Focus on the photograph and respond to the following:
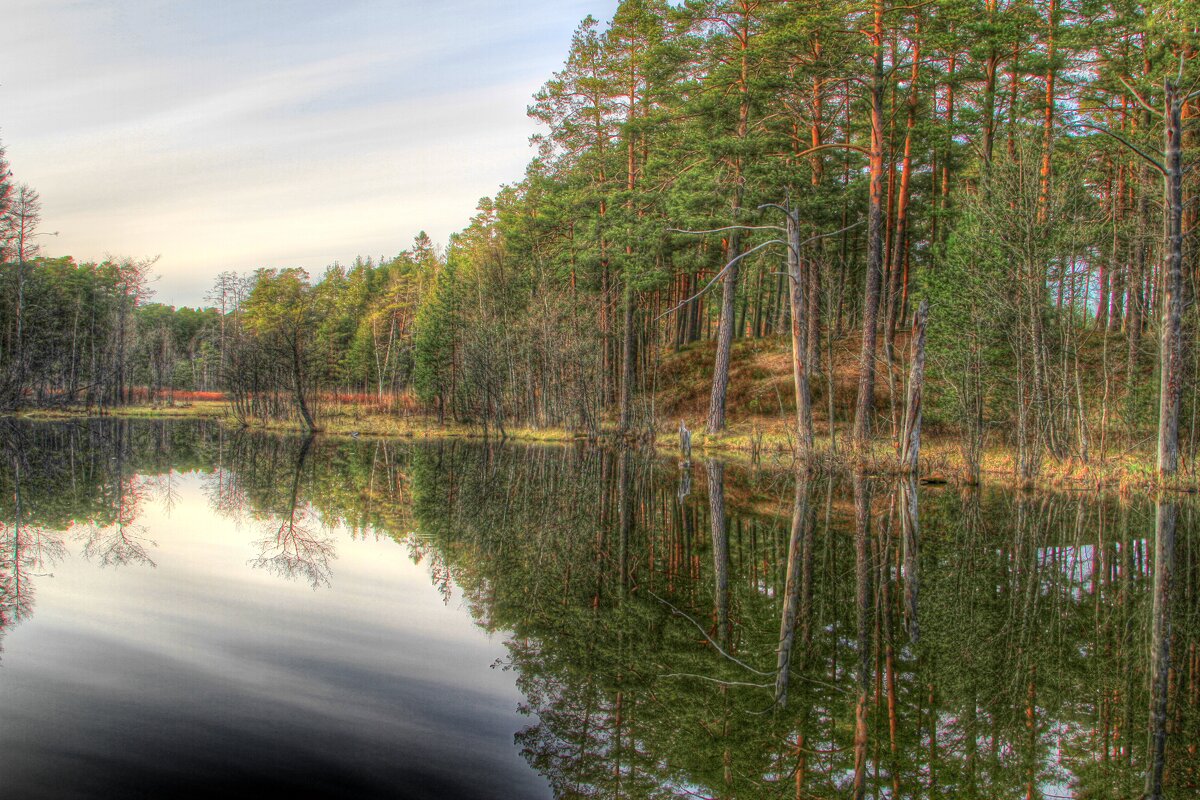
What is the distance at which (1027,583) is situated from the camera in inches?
280

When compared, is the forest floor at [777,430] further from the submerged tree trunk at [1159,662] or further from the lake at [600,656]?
the submerged tree trunk at [1159,662]

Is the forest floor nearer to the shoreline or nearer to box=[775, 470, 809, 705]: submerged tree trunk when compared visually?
the shoreline

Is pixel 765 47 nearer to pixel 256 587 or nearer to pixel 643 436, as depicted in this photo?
pixel 643 436

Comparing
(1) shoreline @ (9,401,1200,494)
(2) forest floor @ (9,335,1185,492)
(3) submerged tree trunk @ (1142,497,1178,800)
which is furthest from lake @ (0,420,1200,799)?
(2) forest floor @ (9,335,1185,492)

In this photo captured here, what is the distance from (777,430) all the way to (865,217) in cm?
873

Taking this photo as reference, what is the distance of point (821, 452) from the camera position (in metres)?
18.4

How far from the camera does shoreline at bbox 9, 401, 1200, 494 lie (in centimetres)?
1502

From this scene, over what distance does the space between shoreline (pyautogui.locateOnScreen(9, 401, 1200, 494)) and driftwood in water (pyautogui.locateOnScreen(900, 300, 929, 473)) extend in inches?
14.5

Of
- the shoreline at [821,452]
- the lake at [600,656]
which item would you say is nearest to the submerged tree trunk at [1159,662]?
the lake at [600,656]

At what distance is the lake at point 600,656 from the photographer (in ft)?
11.7

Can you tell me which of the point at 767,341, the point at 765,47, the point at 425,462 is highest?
the point at 765,47

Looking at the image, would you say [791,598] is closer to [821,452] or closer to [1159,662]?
[1159,662]

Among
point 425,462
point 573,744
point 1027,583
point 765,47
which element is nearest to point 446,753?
point 573,744

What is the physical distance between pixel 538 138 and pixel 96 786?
33395 mm
